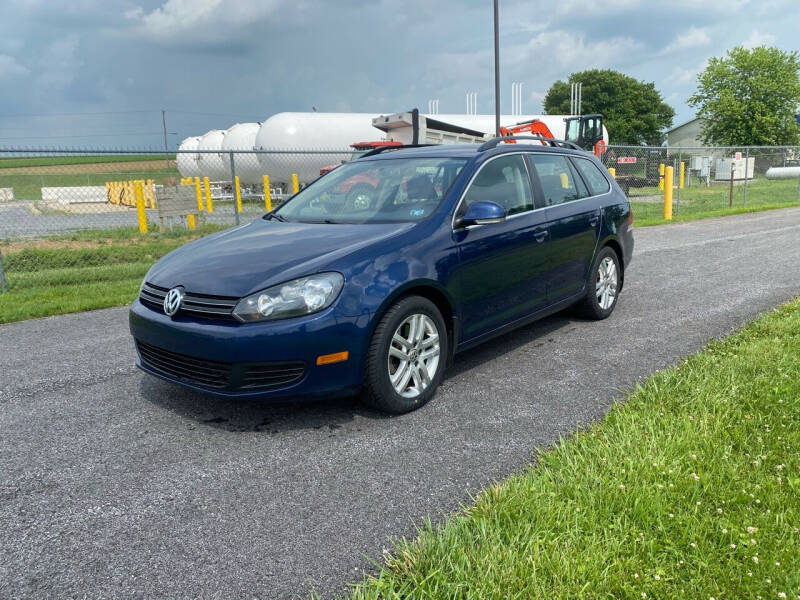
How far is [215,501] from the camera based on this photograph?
285 centimetres

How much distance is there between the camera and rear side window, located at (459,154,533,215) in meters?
4.41

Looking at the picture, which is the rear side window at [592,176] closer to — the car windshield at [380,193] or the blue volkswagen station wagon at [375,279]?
the blue volkswagen station wagon at [375,279]

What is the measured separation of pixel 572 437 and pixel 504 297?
137 cm

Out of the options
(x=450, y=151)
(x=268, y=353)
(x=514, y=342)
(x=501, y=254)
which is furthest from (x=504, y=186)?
(x=268, y=353)

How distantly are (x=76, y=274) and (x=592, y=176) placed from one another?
717cm

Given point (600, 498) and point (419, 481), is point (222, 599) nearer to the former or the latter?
point (419, 481)

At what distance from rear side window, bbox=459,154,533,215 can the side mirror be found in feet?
0.49

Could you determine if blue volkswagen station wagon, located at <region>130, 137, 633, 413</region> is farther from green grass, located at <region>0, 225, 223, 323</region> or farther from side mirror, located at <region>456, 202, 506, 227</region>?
green grass, located at <region>0, 225, 223, 323</region>

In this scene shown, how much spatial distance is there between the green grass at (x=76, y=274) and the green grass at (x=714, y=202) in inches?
431

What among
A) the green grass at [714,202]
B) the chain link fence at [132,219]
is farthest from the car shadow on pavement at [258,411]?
the green grass at [714,202]

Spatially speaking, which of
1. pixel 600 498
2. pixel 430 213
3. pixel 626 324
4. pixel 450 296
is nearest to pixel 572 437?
pixel 600 498

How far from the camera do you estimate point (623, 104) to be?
70.8m

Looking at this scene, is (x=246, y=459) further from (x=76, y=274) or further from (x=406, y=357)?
(x=76, y=274)

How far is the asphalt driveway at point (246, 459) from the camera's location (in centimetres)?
240
